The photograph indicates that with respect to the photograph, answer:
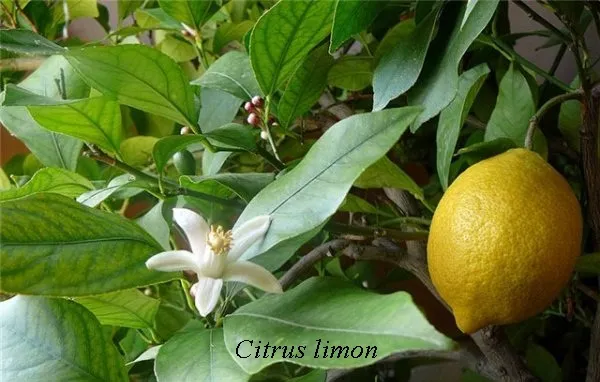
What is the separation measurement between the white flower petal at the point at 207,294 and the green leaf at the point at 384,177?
0.14 m

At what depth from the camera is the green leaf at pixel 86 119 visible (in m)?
0.44

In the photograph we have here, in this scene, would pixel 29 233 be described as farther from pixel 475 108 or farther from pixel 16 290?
pixel 475 108

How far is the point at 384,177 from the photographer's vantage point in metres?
0.49

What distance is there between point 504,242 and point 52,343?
0.28 meters

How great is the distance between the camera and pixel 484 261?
1.23 feet

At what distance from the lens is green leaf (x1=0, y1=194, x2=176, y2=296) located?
358 millimetres

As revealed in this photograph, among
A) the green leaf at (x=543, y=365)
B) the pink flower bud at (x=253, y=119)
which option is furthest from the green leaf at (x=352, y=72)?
the green leaf at (x=543, y=365)

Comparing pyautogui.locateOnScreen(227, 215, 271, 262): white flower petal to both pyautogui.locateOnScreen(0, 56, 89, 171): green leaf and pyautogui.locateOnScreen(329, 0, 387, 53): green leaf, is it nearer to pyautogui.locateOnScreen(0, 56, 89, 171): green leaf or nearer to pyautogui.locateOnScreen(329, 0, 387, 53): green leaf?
pyautogui.locateOnScreen(329, 0, 387, 53): green leaf

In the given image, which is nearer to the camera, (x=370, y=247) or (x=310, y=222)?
(x=310, y=222)

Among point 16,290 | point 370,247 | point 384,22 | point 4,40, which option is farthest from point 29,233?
point 384,22

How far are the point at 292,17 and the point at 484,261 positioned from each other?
19 cm

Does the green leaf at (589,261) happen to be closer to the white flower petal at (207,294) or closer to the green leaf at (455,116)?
the green leaf at (455,116)

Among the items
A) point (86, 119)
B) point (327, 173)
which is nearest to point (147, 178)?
point (86, 119)

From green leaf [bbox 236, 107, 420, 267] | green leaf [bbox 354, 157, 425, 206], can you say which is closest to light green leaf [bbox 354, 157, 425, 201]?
green leaf [bbox 354, 157, 425, 206]
